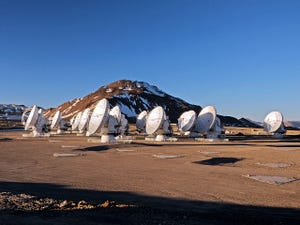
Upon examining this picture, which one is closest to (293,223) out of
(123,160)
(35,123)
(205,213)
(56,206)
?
(205,213)

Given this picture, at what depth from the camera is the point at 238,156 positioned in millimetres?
35281

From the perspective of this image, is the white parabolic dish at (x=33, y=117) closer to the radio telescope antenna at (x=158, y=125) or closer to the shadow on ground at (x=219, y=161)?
the radio telescope antenna at (x=158, y=125)

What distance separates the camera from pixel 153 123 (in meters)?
64.0

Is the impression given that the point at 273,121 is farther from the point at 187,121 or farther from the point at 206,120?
the point at 187,121

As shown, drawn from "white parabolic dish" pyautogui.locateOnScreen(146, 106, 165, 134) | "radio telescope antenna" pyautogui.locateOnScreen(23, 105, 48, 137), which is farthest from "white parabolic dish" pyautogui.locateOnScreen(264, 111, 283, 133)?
"radio telescope antenna" pyautogui.locateOnScreen(23, 105, 48, 137)

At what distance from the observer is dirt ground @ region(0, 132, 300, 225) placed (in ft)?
42.0

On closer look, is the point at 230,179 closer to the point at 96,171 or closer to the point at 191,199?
the point at 191,199

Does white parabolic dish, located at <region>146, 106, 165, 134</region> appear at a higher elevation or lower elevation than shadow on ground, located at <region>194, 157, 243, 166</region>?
higher

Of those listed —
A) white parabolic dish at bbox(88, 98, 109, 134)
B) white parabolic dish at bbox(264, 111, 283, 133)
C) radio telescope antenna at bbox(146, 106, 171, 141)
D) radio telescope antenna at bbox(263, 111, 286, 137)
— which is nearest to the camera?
white parabolic dish at bbox(88, 98, 109, 134)

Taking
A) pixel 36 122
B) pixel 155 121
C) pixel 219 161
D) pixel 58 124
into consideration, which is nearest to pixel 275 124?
pixel 155 121

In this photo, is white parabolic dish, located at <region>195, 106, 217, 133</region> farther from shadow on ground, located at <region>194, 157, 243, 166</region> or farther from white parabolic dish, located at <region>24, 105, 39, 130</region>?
shadow on ground, located at <region>194, 157, 243, 166</region>

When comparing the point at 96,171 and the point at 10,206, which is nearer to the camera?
the point at 10,206

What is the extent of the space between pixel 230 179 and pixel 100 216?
1127 centimetres

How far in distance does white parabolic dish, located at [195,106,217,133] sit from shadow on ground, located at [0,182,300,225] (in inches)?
2019
